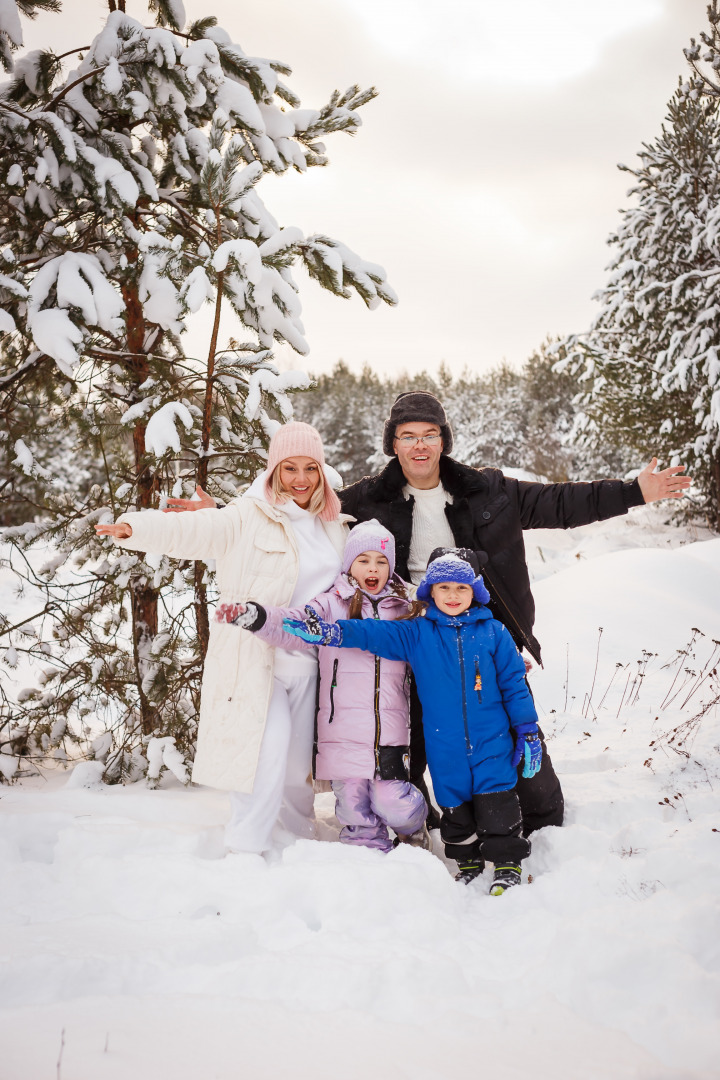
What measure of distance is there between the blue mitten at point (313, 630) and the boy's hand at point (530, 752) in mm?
902

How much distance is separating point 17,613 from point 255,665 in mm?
8601

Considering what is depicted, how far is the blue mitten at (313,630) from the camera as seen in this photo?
108 inches

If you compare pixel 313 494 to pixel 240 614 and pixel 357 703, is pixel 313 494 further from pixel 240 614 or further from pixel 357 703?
pixel 357 703

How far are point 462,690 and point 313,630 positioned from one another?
2.31 feet

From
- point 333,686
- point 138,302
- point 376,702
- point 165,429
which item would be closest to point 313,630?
point 333,686

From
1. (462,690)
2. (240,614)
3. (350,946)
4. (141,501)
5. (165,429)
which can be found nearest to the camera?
(350,946)

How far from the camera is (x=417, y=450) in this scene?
3217 mm

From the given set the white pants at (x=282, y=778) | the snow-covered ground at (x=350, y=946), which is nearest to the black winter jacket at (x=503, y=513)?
the white pants at (x=282, y=778)

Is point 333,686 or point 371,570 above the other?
point 371,570

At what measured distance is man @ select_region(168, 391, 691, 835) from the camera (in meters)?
3.10

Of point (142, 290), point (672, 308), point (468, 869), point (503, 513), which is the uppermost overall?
point (672, 308)

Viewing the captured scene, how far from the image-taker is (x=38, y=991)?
185 centimetres

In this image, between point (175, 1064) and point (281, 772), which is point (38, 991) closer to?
point (175, 1064)

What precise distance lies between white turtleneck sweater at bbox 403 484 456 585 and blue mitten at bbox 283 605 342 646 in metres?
0.68
